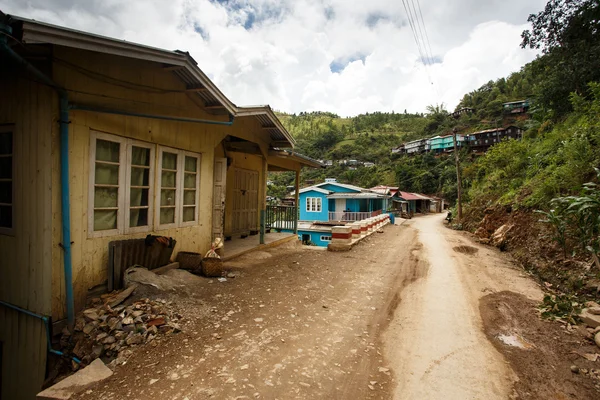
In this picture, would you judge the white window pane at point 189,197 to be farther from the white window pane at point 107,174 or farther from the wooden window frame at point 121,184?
the white window pane at point 107,174

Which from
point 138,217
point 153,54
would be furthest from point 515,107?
point 138,217

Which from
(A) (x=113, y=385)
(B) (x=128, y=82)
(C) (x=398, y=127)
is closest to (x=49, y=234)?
(A) (x=113, y=385)

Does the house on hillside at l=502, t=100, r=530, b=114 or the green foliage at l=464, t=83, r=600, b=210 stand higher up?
the house on hillside at l=502, t=100, r=530, b=114

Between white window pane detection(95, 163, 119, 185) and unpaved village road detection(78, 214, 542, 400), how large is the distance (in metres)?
2.05

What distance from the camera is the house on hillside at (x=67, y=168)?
3.71 metres

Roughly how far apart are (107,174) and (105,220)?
0.72m

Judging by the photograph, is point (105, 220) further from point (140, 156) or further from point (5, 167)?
point (5, 167)

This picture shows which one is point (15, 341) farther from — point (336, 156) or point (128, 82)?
point (336, 156)

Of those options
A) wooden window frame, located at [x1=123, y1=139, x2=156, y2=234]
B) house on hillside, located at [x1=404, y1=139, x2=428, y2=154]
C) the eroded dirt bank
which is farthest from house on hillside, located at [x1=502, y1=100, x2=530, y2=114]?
wooden window frame, located at [x1=123, y1=139, x2=156, y2=234]

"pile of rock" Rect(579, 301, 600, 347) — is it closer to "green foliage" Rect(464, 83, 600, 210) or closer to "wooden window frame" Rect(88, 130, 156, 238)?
"green foliage" Rect(464, 83, 600, 210)

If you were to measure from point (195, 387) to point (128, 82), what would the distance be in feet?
15.0

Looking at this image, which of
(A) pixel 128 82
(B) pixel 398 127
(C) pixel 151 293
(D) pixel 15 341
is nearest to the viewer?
(D) pixel 15 341

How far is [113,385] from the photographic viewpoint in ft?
8.99

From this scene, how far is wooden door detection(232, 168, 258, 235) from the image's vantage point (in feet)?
33.1
